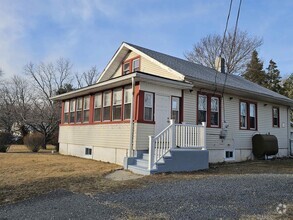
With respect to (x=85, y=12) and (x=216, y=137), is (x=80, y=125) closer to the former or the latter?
(x=85, y=12)

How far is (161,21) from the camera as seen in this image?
11469mm

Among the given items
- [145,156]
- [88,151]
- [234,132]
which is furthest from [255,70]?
[145,156]

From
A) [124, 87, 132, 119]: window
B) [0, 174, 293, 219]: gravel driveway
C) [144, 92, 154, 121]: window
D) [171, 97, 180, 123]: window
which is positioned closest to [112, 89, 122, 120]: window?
[124, 87, 132, 119]: window

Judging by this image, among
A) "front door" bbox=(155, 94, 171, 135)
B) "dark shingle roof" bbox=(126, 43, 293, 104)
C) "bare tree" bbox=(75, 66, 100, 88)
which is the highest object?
"bare tree" bbox=(75, 66, 100, 88)

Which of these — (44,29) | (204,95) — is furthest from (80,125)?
(204,95)

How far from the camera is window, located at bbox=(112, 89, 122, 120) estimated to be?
11242mm

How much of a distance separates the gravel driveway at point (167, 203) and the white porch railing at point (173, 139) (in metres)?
1.93

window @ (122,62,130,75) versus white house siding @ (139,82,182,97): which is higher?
window @ (122,62,130,75)

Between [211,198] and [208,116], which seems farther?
[208,116]

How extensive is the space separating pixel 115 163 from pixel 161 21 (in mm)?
6384

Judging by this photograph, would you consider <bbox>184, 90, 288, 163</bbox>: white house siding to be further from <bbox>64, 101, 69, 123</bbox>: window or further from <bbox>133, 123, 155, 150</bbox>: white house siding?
<bbox>64, 101, 69, 123</bbox>: window

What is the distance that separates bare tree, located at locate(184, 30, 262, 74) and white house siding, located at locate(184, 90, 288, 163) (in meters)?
16.1

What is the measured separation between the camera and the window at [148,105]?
10.3m

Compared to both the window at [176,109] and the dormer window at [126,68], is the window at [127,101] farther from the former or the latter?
the dormer window at [126,68]
